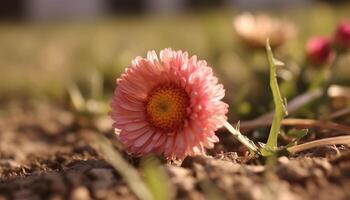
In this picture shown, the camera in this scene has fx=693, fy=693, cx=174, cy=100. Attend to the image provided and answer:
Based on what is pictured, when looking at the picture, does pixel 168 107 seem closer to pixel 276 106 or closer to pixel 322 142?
pixel 276 106

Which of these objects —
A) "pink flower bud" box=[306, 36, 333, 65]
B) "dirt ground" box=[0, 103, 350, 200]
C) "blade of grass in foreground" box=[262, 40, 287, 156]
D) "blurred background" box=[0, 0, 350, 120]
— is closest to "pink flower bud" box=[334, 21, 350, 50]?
"pink flower bud" box=[306, 36, 333, 65]

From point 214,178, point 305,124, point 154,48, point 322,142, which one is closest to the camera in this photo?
point 214,178

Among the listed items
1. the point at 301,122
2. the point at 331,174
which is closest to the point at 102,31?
the point at 301,122

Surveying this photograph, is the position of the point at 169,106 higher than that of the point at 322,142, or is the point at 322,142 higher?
the point at 169,106

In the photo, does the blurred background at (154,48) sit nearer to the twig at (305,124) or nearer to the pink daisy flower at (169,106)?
the twig at (305,124)

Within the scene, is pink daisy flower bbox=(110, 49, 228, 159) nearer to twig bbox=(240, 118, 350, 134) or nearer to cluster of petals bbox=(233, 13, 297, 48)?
twig bbox=(240, 118, 350, 134)

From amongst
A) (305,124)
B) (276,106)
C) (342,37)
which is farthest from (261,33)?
(276,106)
